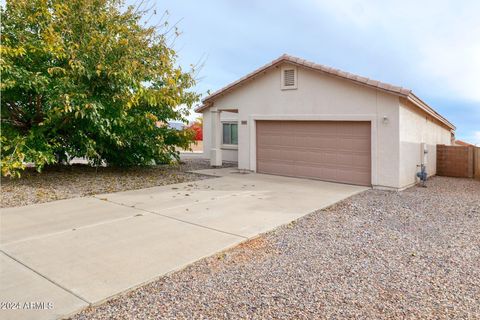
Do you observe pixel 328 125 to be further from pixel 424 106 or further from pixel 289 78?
pixel 424 106

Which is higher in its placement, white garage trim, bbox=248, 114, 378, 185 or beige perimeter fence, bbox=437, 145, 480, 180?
white garage trim, bbox=248, 114, 378, 185

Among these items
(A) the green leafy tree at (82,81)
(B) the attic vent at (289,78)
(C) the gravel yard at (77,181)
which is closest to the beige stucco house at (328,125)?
(B) the attic vent at (289,78)

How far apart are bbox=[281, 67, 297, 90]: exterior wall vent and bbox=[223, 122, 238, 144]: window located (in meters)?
5.13

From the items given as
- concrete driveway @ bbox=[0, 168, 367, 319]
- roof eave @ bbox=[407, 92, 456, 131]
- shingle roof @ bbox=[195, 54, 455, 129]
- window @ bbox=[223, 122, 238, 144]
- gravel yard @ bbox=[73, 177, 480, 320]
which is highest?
shingle roof @ bbox=[195, 54, 455, 129]

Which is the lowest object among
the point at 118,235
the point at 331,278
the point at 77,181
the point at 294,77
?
the point at 331,278

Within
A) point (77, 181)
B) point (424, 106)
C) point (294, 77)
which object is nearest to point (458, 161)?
point (424, 106)

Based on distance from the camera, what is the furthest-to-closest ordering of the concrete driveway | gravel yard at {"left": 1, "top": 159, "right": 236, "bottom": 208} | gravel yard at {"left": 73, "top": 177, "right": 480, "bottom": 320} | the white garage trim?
the white garage trim → gravel yard at {"left": 1, "top": 159, "right": 236, "bottom": 208} → the concrete driveway → gravel yard at {"left": 73, "top": 177, "right": 480, "bottom": 320}

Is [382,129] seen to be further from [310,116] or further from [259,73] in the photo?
[259,73]

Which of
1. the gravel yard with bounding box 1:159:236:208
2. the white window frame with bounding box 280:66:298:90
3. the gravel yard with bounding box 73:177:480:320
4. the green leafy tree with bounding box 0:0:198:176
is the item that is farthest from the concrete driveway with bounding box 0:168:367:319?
the white window frame with bounding box 280:66:298:90

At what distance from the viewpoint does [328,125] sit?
10930mm

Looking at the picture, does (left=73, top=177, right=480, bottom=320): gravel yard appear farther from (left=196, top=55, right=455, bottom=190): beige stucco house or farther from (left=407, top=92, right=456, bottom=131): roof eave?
(left=407, top=92, right=456, bottom=131): roof eave

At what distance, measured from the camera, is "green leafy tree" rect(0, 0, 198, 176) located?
28.8ft

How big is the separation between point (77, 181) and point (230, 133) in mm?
8513

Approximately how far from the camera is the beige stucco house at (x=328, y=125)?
9703 millimetres
